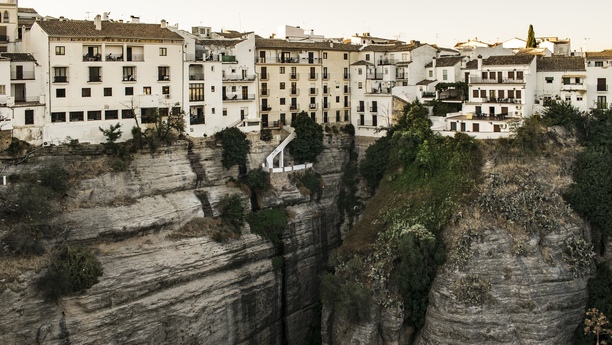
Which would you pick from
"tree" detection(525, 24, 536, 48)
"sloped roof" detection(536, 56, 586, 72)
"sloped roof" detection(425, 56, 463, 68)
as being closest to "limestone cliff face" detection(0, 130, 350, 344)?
"sloped roof" detection(425, 56, 463, 68)

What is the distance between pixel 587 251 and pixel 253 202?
19.2 m

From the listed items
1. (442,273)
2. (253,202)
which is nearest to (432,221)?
(442,273)

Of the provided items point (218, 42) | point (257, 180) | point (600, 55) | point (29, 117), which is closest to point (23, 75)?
point (29, 117)

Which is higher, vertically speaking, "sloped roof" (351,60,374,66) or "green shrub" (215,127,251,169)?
"sloped roof" (351,60,374,66)

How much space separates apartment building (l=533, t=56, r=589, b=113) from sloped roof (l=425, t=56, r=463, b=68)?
5.76 metres

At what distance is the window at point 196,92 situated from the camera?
4450 cm

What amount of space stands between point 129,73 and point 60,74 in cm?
387

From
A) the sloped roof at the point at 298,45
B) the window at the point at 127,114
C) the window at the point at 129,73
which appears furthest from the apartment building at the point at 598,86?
the window at the point at 127,114

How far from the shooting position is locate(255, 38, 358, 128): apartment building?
1945 inches

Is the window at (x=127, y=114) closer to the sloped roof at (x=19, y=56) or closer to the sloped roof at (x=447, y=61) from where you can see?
the sloped roof at (x=19, y=56)

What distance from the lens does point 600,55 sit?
154ft

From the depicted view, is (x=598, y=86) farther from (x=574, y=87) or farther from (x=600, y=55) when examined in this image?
(x=600, y=55)

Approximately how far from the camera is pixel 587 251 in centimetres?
3781

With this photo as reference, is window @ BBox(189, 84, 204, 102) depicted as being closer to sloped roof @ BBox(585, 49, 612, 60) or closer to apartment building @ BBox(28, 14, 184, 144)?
apartment building @ BBox(28, 14, 184, 144)
